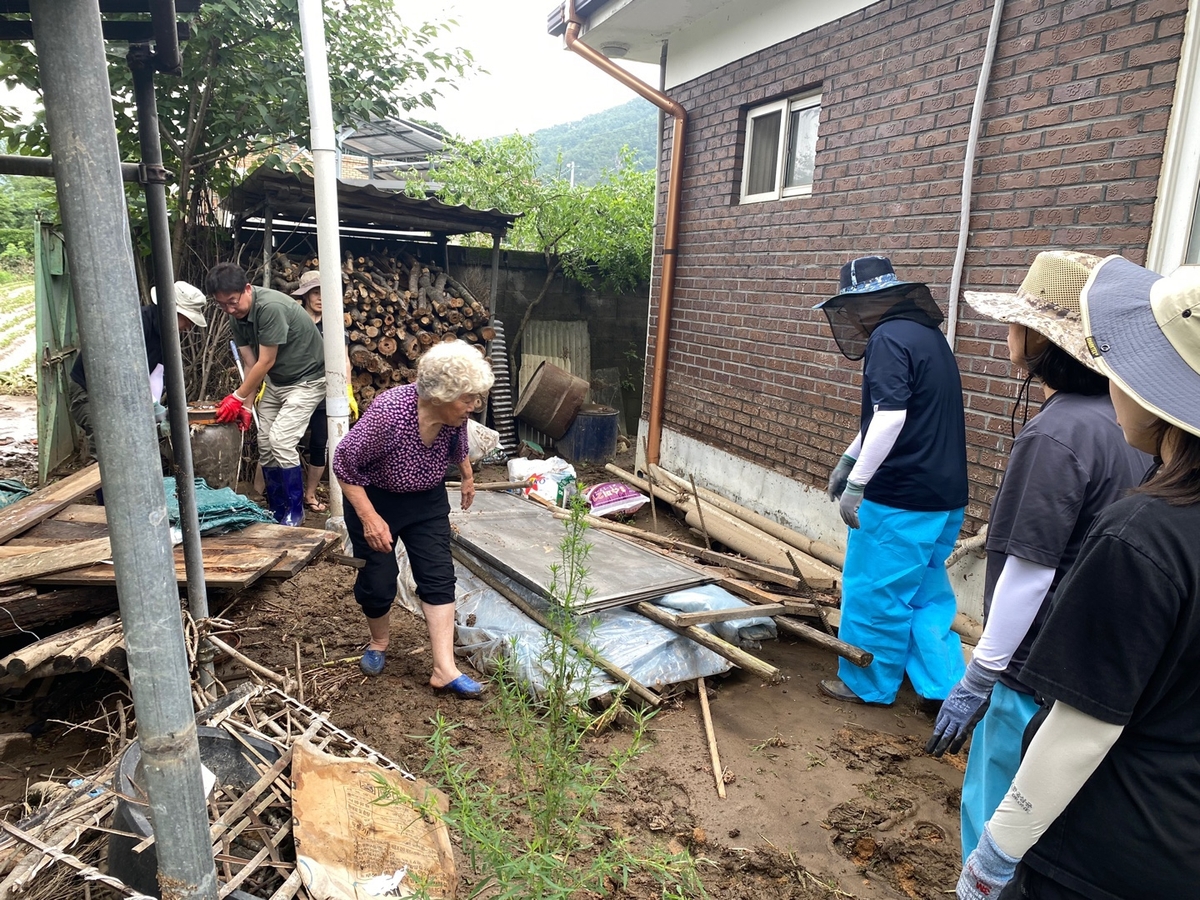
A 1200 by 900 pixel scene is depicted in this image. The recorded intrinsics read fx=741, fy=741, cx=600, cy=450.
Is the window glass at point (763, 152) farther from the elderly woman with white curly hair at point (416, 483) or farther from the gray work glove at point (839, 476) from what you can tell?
the elderly woman with white curly hair at point (416, 483)

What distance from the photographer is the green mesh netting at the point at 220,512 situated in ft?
12.5

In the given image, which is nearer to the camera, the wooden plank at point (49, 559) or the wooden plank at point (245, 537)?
the wooden plank at point (49, 559)

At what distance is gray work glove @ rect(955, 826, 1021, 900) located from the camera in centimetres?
136

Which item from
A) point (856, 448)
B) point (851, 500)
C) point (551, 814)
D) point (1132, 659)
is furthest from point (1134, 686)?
point (856, 448)

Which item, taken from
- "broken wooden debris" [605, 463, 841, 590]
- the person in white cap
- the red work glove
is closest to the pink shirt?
the person in white cap

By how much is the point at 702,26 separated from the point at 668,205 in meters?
1.50

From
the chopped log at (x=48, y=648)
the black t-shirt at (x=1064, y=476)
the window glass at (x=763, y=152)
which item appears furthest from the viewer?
the window glass at (x=763, y=152)

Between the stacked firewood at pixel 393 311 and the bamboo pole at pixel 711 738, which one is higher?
the stacked firewood at pixel 393 311

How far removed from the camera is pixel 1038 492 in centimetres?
197

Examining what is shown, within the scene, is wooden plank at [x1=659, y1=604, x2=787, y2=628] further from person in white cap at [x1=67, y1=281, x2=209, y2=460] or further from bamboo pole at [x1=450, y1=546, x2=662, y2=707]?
person in white cap at [x1=67, y1=281, x2=209, y2=460]

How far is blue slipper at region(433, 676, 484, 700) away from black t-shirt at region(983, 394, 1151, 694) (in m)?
2.32

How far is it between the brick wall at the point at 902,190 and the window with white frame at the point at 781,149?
11cm

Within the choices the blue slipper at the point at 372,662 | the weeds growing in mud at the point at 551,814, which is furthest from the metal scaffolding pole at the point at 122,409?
the blue slipper at the point at 372,662

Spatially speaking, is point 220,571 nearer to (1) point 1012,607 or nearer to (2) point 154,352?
(2) point 154,352
